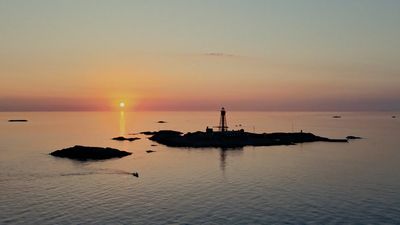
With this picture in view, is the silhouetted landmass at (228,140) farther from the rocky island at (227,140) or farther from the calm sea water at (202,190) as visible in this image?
the calm sea water at (202,190)

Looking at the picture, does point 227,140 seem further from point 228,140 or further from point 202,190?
point 202,190

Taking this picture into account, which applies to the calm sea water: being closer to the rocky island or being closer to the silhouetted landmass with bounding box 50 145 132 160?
the silhouetted landmass with bounding box 50 145 132 160

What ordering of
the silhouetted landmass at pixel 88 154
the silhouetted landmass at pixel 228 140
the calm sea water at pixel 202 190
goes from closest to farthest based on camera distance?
the calm sea water at pixel 202 190 → the silhouetted landmass at pixel 88 154 → the silhouetted landmass at pixel 228 140

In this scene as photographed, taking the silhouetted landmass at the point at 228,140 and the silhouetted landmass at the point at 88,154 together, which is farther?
the silhouetted landmass at the point at 228,140

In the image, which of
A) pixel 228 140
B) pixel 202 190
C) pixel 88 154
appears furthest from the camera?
pixel 228 140

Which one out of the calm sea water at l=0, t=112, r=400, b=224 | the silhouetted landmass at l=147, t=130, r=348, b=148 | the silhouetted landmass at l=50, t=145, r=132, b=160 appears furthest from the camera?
the silhouetted landmass at l=147, t=130, r=348, b=148

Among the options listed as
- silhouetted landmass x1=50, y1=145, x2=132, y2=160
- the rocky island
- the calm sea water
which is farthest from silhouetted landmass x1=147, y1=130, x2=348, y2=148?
silhouetted landmass x1=50, y1=145, x2=132, y2=160

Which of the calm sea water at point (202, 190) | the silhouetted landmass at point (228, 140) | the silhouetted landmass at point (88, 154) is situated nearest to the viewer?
the calm sea water at point (202, 190)

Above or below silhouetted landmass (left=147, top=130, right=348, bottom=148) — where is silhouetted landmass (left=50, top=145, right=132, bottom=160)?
below

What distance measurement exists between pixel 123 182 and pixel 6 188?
1932 cm

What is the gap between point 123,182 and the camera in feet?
229

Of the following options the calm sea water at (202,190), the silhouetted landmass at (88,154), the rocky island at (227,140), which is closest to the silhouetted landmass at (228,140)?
the rocky island at (227,140)

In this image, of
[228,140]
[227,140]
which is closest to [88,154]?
[227,140]

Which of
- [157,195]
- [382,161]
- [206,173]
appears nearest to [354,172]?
[382,161]
